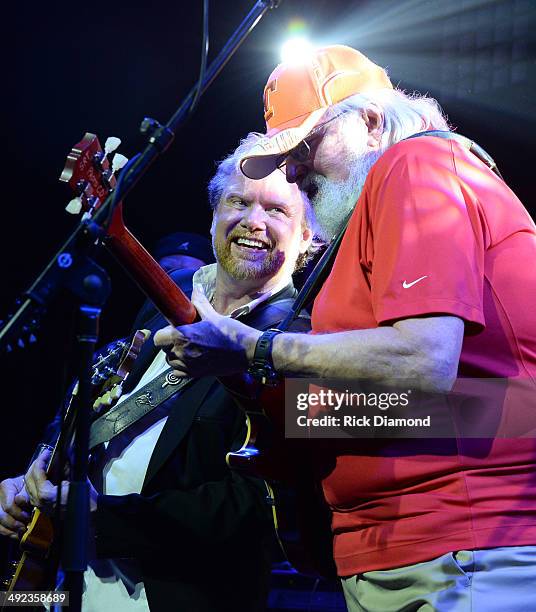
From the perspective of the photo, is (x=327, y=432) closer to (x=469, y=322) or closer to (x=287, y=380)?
(x=287, y=380)

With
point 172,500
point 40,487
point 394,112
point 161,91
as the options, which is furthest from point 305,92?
point 161,91

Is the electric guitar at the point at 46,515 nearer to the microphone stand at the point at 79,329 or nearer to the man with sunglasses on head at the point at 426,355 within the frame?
the microphone stand at the point at 79,329

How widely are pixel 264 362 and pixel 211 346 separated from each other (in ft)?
0.47

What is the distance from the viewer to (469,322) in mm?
1571

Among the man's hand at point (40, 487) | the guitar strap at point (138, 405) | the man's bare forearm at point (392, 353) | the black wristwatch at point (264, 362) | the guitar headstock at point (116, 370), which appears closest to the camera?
the man's bare forearm at point (392, 353)

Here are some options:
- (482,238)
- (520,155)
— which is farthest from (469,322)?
(520,155)

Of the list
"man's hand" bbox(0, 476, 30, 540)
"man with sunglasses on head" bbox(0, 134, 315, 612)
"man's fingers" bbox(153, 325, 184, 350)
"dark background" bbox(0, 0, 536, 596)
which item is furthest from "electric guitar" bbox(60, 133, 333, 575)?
"dark background" bbox(0, 0, 536, 596)

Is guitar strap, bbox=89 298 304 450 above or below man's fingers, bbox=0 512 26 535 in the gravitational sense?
above

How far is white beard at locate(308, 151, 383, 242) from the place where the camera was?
2.27 m

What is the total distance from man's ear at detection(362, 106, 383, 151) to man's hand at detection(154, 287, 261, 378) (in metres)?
0.79

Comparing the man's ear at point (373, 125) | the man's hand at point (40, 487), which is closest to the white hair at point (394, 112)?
the man's ear at point (373, 125)

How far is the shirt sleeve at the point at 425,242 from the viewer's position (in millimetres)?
1562

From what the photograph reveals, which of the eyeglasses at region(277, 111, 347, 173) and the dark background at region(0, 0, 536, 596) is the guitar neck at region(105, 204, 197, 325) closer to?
the eyeglasses at region(277, 111, 347, 173)

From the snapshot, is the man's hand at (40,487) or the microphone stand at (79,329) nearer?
the microphone stand at (79,329)
